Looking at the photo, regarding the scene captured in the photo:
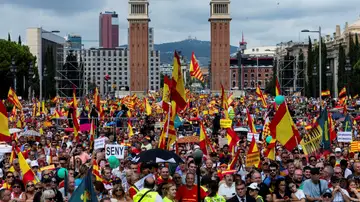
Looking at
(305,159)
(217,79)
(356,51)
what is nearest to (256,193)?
(305,159)

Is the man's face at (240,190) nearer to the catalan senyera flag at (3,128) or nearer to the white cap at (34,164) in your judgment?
the white cap at (34,164)

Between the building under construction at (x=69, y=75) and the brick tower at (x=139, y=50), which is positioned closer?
the building under construction at (x=69, y=75)

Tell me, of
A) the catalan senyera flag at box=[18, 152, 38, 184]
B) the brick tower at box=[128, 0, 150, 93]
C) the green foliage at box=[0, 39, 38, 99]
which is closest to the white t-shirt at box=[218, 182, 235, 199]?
the catalan senyera flag at box=[18, 152, 38, 184]

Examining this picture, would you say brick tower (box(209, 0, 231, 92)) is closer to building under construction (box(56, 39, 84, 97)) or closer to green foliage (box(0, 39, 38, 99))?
building under construction (box(56, 39, 84, 97))

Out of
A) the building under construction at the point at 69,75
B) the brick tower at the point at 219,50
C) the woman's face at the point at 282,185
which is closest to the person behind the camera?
the woman's face at the point at 282,185

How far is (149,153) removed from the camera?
13.2 meters

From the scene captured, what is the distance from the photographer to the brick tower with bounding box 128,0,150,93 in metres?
125

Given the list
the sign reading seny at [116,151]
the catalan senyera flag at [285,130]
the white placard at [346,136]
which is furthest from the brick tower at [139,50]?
the catalan senyera flag at [285,130]

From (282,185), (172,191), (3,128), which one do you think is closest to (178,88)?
(3,128)

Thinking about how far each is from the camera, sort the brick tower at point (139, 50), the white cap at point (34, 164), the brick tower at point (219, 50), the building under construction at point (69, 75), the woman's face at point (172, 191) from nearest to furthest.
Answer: the woman's face at point (172, 191) → the white cap at point (34, 164) → the building under construction at point (69, 75) → the brick tower at point (219, 50) → the brick tower at point (139, 50)

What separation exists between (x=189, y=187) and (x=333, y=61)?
307 feet

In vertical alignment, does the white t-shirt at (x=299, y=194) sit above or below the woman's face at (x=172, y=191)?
below

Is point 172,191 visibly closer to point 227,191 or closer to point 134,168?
point 227,191

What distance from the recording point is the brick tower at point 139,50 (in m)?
125
